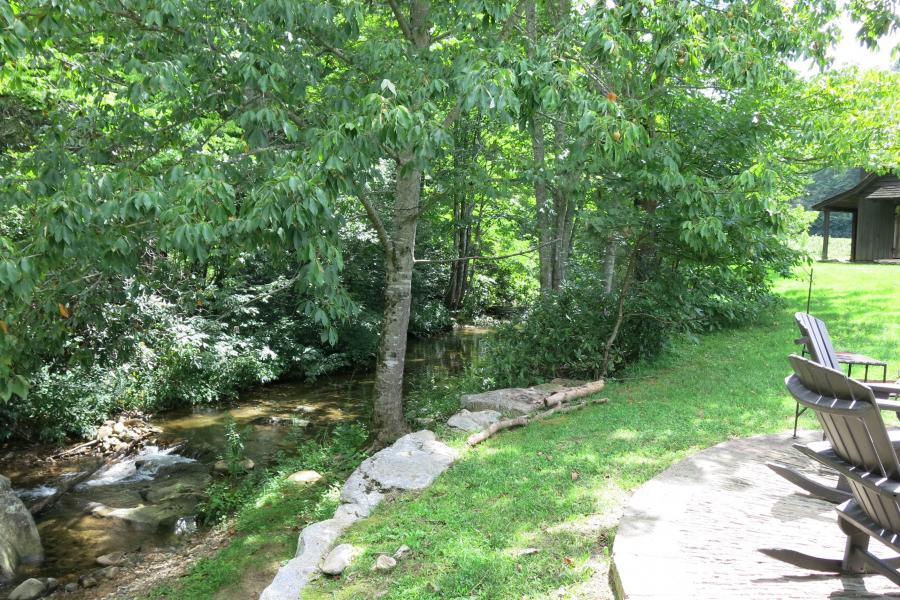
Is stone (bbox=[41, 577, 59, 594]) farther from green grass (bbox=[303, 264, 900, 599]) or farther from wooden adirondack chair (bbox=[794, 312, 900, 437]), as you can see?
wooden adirondack chair (bbox=[794, 312, 900, 437])

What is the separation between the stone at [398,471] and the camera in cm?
538

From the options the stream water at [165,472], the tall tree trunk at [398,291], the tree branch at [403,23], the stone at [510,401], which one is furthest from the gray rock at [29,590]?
the tree branch at [403,23]

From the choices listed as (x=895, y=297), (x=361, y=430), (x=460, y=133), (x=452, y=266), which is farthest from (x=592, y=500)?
(x=452, y=266)

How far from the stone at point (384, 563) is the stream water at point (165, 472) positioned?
13.1 feet

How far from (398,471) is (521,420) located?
191cm

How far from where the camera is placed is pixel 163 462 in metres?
9.52

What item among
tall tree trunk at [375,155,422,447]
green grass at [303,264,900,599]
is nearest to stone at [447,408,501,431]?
green grass at [303,264,900,599]

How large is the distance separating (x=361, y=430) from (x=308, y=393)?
5.25m

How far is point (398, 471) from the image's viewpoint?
562 centimetres

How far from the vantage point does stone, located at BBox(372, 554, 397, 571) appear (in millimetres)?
3980

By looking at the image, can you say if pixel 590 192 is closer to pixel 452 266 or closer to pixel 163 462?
pixel 163 462

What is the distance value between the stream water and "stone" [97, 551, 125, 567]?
9 cm

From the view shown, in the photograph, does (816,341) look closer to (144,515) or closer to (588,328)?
(588,328)

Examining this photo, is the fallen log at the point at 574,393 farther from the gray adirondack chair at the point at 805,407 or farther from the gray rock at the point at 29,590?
the gray rock at the point at 29,590
